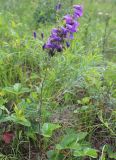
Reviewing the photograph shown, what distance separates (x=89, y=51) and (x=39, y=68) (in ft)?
1.58

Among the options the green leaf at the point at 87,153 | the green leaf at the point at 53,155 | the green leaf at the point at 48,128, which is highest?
the green leaf at the point at 48,128

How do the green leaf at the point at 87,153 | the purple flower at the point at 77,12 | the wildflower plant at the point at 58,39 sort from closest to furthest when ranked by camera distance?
the green leaf at the point at 87,153
the wildflower plant at the point at 58,39
the purple flower at the point at 77,12

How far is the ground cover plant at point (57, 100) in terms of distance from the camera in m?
2.19

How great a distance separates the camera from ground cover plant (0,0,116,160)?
2.19m

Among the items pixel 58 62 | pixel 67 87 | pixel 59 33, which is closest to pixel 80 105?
pixel 67 87

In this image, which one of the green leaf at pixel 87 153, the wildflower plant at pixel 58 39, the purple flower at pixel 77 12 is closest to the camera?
the green leaf at pixel 87 153

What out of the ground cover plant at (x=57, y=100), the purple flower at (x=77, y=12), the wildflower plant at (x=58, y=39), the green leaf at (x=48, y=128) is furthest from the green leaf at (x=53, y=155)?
the purple flower at (x=77, y=12)

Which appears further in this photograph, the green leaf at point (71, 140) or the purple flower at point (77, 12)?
the purple flower at point (77, 12)

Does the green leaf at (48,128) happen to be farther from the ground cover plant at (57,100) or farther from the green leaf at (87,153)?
the green leaf at (87,153)

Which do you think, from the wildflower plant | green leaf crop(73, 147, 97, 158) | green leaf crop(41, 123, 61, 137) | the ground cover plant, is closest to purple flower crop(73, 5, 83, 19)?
the ground cover plant

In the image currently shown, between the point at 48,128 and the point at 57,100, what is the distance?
Result: 1.31 feet

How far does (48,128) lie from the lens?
2.17 m

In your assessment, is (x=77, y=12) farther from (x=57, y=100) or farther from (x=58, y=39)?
(x=57, y=100)

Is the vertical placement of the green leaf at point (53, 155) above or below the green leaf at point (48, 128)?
below
